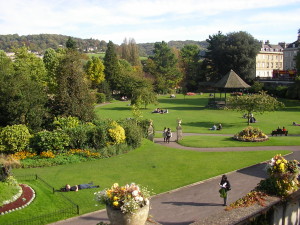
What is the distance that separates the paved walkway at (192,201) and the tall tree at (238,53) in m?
55.6

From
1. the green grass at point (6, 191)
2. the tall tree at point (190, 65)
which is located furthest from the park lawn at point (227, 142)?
the tall tree at point (190, 65)

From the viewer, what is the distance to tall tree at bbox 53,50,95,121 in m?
27.7

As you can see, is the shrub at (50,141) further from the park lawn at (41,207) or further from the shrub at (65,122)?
the park lawn at (41,207)

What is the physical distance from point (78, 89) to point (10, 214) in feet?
51.0

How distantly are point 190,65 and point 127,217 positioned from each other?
91150mm

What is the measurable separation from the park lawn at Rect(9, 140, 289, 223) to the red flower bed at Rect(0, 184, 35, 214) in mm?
510

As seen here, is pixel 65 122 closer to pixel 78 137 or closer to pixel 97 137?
pixel 78 137

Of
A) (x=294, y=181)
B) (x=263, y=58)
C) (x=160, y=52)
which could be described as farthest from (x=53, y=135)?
(x=263, y=58)

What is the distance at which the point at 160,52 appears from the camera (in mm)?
101750

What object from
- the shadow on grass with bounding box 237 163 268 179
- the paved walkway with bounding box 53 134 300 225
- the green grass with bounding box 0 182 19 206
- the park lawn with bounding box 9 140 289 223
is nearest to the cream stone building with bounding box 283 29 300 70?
the park lawn with bounding box 9 140 289 223

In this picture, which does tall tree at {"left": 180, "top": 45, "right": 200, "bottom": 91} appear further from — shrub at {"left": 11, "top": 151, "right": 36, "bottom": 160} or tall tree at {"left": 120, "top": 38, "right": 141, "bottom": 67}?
shrub at {"left": 11, "top": 151, "right": 36, "bottom": 160}

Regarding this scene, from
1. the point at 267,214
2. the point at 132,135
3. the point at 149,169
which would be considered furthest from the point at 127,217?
the point at 132,135

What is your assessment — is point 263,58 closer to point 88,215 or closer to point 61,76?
point 61,76

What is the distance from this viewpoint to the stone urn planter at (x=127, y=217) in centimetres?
814
